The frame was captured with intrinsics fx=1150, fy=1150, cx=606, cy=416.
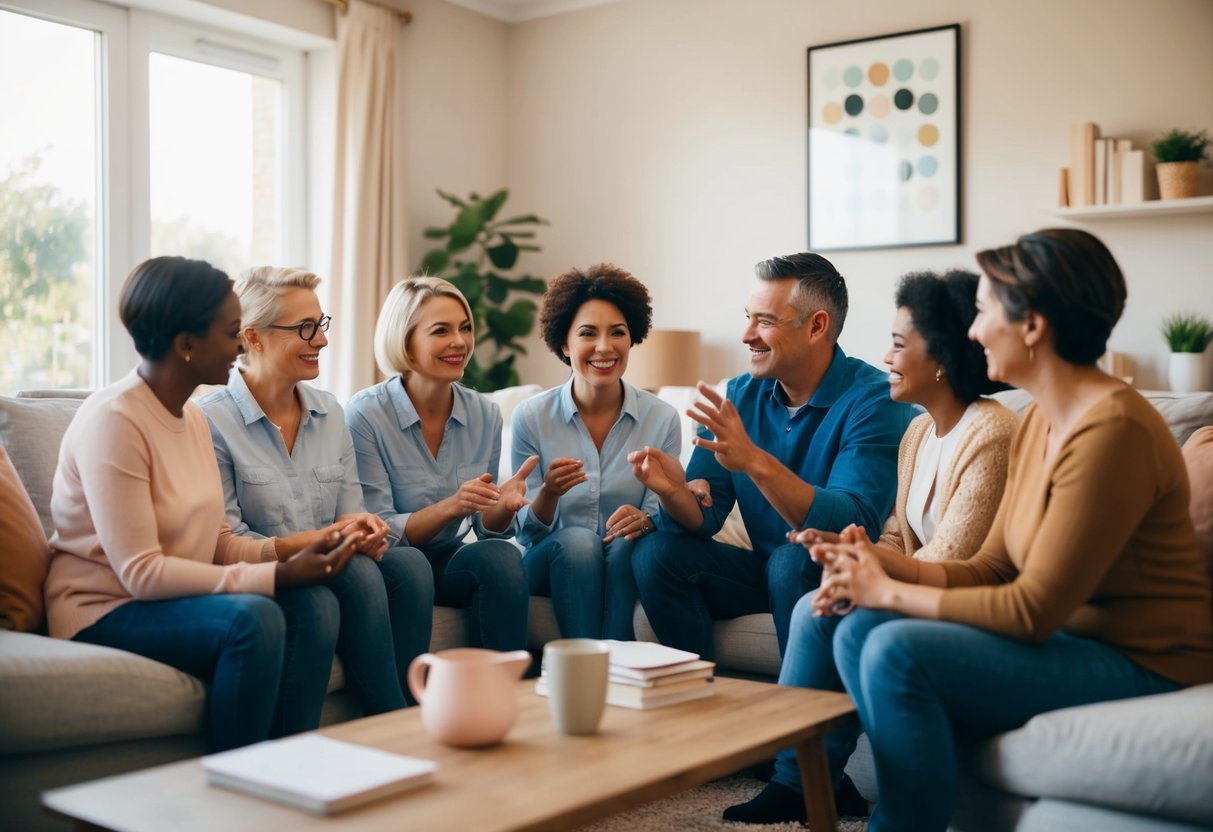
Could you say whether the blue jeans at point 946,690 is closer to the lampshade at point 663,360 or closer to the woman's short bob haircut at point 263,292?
the woman's short bob haircut at point 263,292

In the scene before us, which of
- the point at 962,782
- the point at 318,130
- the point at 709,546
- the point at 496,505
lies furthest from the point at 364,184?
the point at 962,782

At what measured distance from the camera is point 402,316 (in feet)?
9.31

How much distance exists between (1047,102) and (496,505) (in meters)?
2.82

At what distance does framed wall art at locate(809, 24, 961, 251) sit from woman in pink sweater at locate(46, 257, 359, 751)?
3.10m

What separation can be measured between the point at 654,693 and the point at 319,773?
57 cm

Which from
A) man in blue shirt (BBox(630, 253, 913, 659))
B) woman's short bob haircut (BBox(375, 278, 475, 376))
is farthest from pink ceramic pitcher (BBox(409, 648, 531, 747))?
woman's short bob haircut (BBox(375, 278, 475, 376))

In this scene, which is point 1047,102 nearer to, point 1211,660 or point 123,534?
point 1211,660

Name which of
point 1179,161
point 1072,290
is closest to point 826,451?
point 1072,290

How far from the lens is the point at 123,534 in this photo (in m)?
1.98

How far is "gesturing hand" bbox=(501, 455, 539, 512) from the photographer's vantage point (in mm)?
2695

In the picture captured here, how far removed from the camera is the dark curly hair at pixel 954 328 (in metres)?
2.14

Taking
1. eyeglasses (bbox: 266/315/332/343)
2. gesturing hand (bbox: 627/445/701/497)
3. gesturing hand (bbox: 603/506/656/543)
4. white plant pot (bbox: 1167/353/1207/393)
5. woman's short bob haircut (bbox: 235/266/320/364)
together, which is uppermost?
woman's short bob haircut (bbox: 235/266/320/364)

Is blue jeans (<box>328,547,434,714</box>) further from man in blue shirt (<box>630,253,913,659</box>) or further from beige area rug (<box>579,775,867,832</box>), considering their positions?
man in blue shirt (<box>630,253,913,659</box>)

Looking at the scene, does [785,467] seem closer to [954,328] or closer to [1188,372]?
[954,328]
